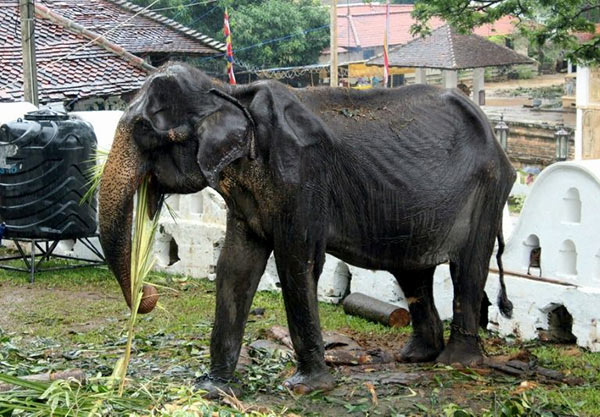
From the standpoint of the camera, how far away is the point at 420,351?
8789 millimetres

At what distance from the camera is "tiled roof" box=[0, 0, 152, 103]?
24.7 m

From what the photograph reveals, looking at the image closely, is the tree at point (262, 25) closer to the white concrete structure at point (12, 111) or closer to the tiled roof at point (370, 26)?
the tiled roof at point (370, 26)

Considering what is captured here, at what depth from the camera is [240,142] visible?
7.34 meters

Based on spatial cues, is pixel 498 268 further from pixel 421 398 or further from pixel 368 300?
pixel 421 398

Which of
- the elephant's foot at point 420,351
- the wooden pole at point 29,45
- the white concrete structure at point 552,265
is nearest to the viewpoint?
the elephant's foot at point 420,351

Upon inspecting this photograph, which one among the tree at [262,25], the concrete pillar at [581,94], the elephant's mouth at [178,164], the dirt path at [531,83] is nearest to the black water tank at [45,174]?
the elephant's mouth at [178,164]

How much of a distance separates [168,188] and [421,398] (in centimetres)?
201

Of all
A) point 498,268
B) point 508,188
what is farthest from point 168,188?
point 498,268

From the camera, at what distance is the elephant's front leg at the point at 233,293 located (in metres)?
7.76

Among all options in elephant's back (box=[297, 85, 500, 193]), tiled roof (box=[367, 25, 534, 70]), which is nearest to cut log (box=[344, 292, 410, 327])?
elephant's back (box=[297, 85, 500, 193])

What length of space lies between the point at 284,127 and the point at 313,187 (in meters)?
0.44

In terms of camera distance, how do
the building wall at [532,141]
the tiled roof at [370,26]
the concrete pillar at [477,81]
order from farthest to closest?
the tiled roof at [370,26]
the concrete pillar at [477,81]
the building wall at [532,141]

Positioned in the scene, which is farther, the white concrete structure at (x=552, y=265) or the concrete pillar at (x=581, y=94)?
the concrete pillar at (x=581, y=94)

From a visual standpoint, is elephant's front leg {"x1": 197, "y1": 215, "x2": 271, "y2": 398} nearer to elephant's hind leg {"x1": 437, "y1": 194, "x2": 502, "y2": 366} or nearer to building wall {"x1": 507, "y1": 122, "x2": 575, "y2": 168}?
elephant's hind leg {"x1": 437, "y1": 194, "x2": 502, "y2": 366}
